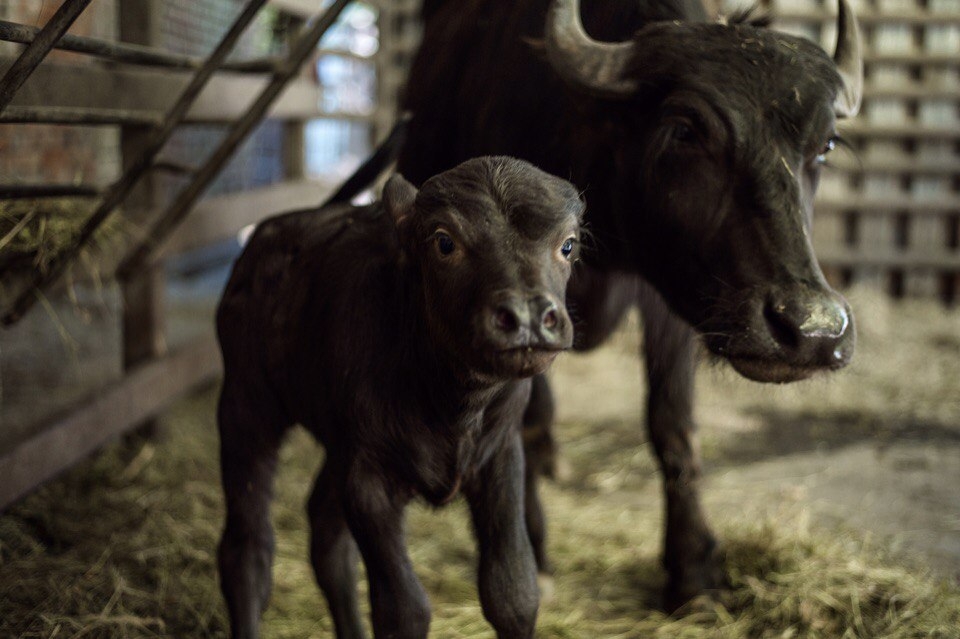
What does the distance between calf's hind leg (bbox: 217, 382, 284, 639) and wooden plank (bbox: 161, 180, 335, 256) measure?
1569mm

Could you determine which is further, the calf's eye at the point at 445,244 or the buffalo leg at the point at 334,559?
the buffalo leg at the point at 334,559

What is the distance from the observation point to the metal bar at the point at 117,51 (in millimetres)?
2445

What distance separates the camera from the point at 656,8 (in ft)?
11.5

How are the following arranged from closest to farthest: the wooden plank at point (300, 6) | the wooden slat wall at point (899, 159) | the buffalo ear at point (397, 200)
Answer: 1. the buffalo ear at point (397, 200)
2. the wooden plank at point (300, 6)
3. the wooden slat wall at point (899, 159)

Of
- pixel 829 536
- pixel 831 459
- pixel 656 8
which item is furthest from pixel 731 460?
pixel 656 8

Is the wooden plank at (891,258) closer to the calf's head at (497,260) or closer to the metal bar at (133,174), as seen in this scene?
the metal bar at (133,174)

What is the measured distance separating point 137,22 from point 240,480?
2381mm

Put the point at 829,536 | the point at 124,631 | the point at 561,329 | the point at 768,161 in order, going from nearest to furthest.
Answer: the point at 561,329 < the point at 768,161 < the point at 124,631 < the point at 829,536

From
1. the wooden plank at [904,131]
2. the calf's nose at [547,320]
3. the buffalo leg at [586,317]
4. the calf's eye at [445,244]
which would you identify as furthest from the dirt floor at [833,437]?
the wooden plank at [904,131]

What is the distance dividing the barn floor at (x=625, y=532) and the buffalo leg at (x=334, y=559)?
0.39 meters

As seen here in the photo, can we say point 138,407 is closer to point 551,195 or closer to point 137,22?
point 137,22

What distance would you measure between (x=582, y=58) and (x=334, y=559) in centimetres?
178

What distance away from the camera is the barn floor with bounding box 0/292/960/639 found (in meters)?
3.28

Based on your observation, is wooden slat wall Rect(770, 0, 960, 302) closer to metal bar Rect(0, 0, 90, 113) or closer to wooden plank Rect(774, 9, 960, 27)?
wooden plank Rect(774, 9, 960, 27)
